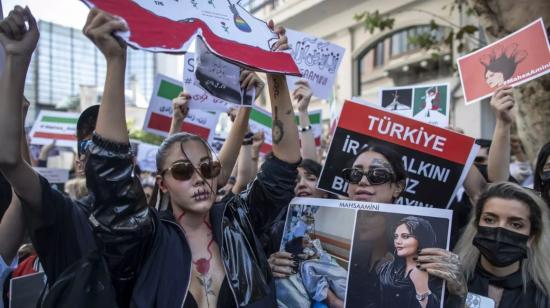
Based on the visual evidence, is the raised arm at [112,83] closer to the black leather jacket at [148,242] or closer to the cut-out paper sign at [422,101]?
the black leather jacket at [148,242]

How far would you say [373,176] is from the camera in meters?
2.33

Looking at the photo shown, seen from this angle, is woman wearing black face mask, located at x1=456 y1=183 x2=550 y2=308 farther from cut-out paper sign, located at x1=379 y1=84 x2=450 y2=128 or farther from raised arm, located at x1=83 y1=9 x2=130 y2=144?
cut-out paper sign, located at x1=379 y1=84 x2=450 y2=128

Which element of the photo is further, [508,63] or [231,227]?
[508,63]

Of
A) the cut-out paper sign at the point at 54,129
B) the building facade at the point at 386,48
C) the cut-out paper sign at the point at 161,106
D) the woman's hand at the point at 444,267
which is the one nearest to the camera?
the woman's hand at the point at 444,267

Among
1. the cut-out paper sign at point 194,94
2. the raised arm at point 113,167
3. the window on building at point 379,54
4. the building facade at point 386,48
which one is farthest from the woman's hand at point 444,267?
the window on building at point 379,54

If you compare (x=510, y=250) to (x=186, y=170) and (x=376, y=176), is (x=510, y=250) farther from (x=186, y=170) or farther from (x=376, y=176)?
(x=186, y=170)

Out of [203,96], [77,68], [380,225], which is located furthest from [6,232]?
[77,68]

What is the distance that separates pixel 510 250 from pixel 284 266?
945 millimetres

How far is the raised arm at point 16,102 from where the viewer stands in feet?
5.11

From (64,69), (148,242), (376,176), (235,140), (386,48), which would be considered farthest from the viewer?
(64,69)

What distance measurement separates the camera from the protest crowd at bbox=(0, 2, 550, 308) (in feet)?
5.31

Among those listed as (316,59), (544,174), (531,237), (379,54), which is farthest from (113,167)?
(379,54)

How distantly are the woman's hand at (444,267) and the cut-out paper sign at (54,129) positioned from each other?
226 inches

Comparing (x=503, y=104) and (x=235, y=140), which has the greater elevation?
(x=503, y=104)
